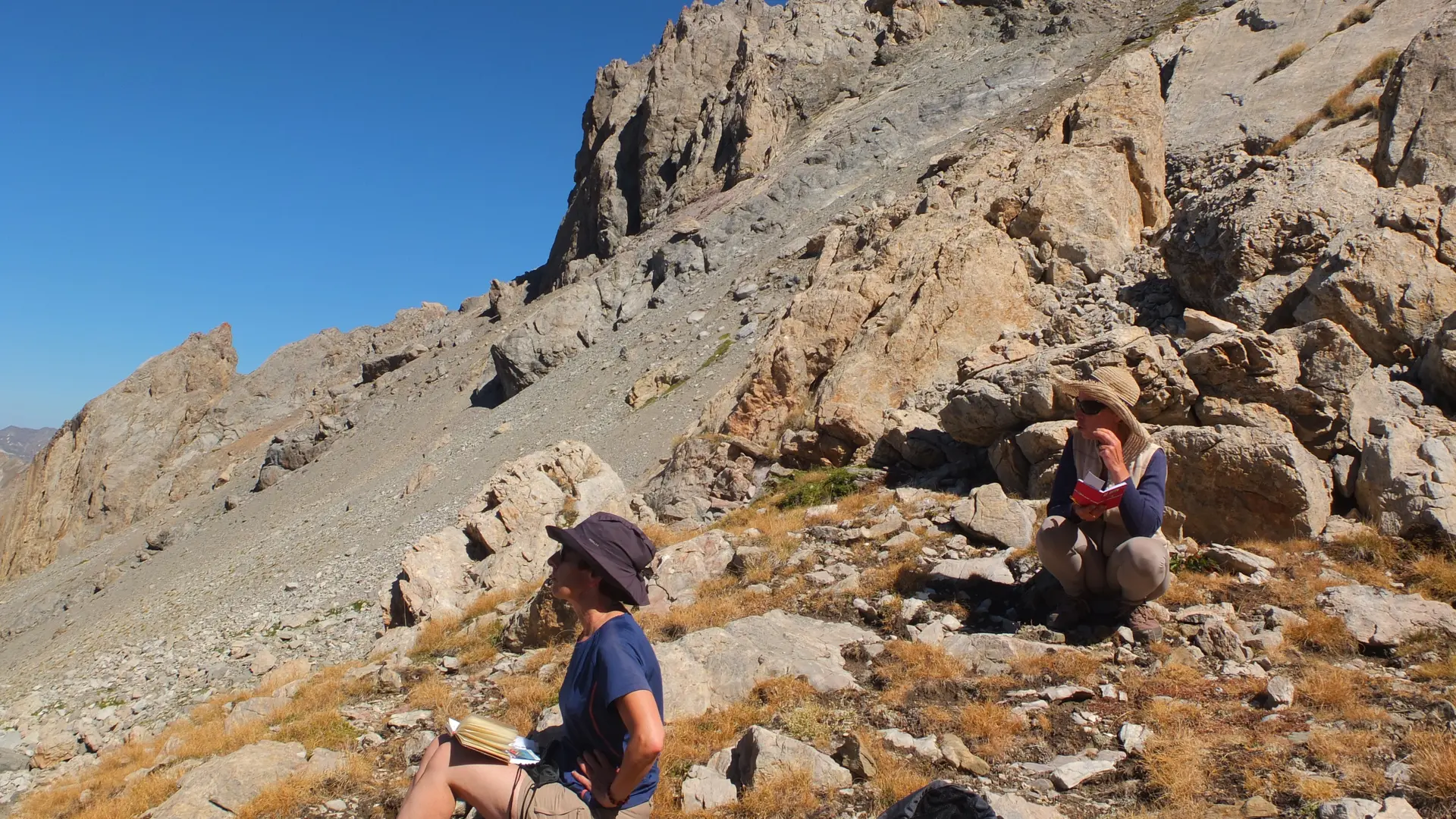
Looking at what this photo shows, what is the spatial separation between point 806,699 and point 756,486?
368 inches

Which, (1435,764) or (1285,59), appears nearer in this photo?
(1435,764)

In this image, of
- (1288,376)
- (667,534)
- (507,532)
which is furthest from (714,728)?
(507,532)

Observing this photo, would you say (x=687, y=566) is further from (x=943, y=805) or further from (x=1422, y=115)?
(x=1422, y=115)

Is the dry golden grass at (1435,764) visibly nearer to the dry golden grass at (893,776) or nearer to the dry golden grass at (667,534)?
the dry golden grass at (893,776)

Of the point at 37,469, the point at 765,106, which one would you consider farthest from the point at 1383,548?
the point at 37,469

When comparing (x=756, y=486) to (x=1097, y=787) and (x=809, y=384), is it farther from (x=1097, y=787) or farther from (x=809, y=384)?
(x=1097, y=787)

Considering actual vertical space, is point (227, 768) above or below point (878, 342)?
below

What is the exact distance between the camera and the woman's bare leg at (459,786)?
3.59 metres

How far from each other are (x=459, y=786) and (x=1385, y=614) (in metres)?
6.97

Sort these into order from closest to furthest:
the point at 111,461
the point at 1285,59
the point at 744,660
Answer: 1. the point at 744,660
2. the point at 1285,59
3. the point at 111,461

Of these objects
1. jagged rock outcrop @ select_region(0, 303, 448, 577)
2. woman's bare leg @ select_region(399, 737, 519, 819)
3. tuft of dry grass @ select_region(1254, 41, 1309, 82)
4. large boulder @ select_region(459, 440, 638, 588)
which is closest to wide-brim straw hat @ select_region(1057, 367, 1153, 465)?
woman's bare leg @ select_region(399, 737, 519, 819)

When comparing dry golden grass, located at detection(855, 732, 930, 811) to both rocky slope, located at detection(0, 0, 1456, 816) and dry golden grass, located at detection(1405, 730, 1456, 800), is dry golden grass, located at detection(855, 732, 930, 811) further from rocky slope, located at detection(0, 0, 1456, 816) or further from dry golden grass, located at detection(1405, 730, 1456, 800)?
dry golden grass, located at detection(1405, 730, 1456, 800)

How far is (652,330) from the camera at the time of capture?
120 feet

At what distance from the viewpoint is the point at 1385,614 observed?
637 centimetres
